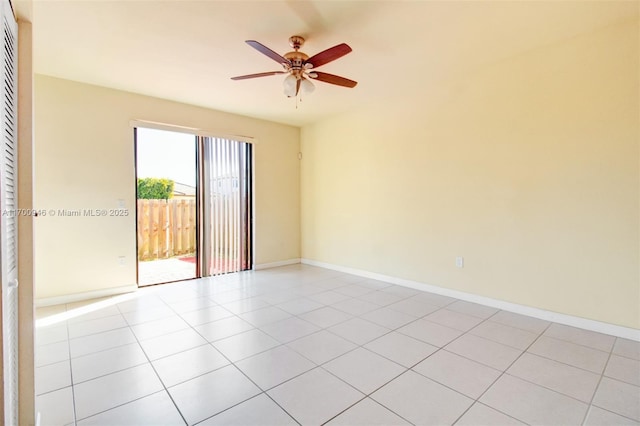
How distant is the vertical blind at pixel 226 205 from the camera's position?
480 cm

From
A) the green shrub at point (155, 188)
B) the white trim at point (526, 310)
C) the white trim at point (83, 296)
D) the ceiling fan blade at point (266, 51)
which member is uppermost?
the ceiling fan blade at point (266, 51)

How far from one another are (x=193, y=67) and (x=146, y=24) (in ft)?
2.42

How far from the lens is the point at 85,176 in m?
3.66

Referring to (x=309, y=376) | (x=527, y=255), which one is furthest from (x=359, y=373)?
(x=527, y=255)

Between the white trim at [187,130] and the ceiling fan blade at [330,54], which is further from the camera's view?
the white trim at [187,130]

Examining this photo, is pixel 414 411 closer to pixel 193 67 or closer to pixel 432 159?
pixel 432 159

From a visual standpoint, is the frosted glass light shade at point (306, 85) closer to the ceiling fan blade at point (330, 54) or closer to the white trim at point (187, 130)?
the ceiling fan blade at point (330, 54)

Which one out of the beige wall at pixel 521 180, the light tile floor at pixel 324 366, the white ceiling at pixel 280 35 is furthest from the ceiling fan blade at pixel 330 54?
the light tile floor at pixel 324 366

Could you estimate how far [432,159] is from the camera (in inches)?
150

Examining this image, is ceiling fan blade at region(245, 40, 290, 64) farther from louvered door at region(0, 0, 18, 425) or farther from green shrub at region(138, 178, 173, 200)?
green shrub at region(138, 178, 173, 200)

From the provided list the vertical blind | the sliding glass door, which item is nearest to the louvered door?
the sliding glass door

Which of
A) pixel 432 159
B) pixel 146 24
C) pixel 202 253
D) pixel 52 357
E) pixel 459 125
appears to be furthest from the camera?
pixel 202 253

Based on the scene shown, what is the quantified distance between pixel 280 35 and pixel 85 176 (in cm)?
293

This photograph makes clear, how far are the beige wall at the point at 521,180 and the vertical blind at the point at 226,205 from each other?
6.68 ft
